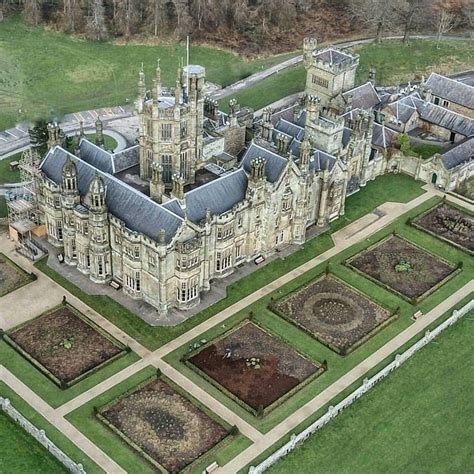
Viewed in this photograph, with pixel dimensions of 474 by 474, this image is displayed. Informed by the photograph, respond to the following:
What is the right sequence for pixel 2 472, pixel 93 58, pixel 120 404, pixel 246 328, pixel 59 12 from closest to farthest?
1. pixel 2 472
2. pixel 120 404
3. pixel 246 328
4. pixel 93 58
5. pixel 59 12

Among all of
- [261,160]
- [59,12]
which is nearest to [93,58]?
[59,12]

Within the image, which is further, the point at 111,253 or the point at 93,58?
the point at 93,58

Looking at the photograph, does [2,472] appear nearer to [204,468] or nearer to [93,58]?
[204,468]

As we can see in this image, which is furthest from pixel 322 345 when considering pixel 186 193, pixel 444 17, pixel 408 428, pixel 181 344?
pixel 444 17

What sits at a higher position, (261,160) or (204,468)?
(261,160)

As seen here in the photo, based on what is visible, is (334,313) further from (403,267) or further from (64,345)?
(64,345)

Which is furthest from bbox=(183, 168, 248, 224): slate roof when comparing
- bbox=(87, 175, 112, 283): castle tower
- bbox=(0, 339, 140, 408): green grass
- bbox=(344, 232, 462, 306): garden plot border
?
bbox=(0, 339, 140, 408): green grass

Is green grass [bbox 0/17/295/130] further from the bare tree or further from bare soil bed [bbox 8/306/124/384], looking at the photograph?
bare soil bed [bbox 8/306/124/384]
